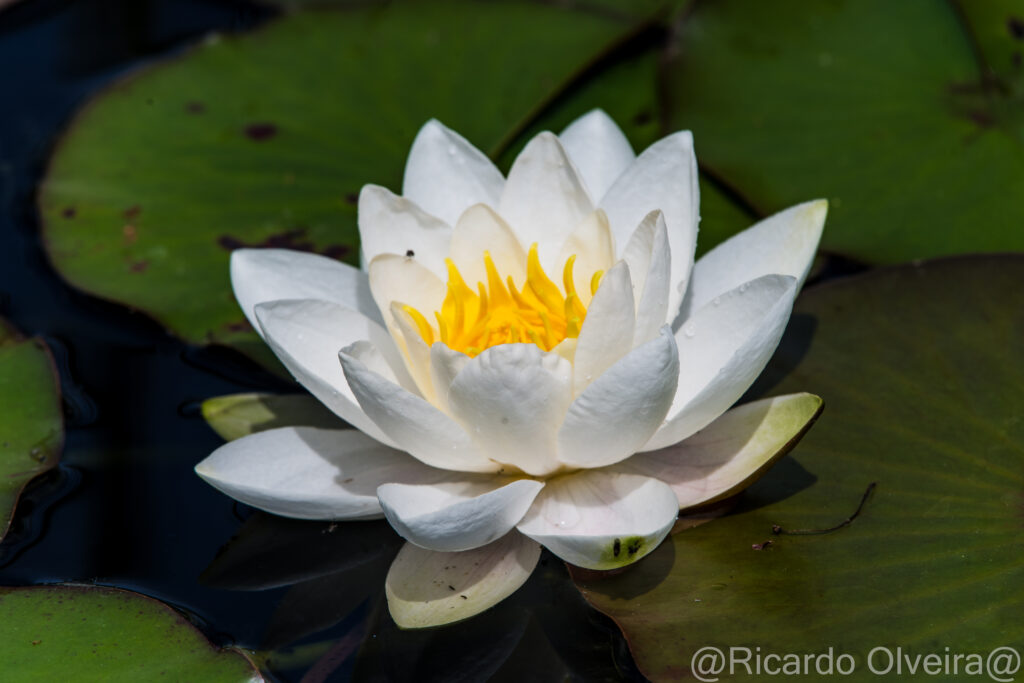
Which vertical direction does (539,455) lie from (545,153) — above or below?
below

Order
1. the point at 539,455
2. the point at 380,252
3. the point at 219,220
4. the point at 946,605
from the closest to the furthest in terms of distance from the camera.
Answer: the point at 946,605, the point at 539,455, the point at 380,252, the point at 219,220

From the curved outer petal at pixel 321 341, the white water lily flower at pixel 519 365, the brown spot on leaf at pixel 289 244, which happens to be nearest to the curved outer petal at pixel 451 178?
the white water lily flower at pixel 519 365

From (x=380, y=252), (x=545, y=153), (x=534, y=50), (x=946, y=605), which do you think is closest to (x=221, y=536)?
(x=380, y=252)

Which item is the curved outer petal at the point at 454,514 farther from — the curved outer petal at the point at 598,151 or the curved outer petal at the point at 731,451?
the curved outer petal at the point at 598,151

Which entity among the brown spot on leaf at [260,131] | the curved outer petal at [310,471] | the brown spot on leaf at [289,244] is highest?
the brown spot on leaf at [260,131]

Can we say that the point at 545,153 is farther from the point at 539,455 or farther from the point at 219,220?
Result: the point at 219,220
